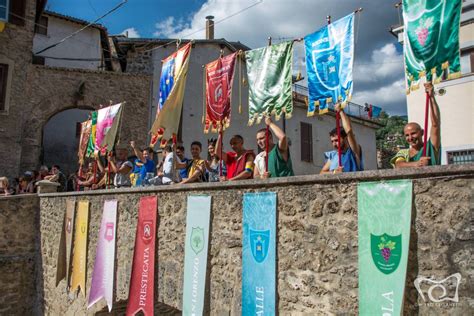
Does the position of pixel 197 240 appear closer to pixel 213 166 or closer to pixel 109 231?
pixel 213 166

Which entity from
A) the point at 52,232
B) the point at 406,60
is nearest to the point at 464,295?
the point at 406,60

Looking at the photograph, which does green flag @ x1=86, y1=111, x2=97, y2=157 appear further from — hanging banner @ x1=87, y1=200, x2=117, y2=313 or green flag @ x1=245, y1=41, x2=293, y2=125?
green flag @ x1=245, y1=41, x2=293, y2=125

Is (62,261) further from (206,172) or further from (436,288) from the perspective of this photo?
(436,288)

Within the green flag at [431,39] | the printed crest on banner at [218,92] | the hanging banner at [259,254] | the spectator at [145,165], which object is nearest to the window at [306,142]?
the spectator at [145,165]

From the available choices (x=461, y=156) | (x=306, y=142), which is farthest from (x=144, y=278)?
(x=306, y=142)

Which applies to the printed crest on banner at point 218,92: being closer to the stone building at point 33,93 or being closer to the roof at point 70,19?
the stone building at point 33,93

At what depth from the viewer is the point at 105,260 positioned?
701 cm

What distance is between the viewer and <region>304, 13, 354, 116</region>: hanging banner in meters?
4.17

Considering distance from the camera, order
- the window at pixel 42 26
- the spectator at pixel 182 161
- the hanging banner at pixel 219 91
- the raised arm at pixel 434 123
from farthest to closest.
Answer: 1. the window at pixel 42 26
2. the spectator at pixel 182 161
3. the hanging banner at pixel 219 91
4. the raised arm at pixel 434 123

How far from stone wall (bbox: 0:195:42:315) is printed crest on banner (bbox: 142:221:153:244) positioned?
597 cm

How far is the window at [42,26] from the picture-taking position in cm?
1903

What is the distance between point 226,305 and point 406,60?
10.6 feet

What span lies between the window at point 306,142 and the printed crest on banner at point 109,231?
13.9m

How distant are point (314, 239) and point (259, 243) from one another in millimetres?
702
